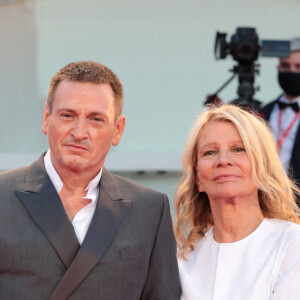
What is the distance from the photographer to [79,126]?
1.72 m

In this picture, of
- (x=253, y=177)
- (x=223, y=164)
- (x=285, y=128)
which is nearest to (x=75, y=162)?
(x=223, y=164)

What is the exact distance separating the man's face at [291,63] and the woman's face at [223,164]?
178 cm

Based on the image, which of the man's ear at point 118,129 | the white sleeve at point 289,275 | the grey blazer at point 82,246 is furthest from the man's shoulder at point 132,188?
the white sleeve at point 289,275

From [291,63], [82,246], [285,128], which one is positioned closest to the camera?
[82,246]

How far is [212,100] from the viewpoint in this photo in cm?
376

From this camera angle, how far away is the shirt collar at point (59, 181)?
1.77 meters

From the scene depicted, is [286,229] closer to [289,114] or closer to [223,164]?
[223,164]

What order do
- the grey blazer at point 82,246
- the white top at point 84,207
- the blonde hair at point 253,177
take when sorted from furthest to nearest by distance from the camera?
the blonde hair at point 253,177
the white top at point 84,207
the grey blazer at point 82,246

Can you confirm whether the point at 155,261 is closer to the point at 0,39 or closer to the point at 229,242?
the point at 229,242

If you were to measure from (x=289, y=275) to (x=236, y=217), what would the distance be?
295 millimetres

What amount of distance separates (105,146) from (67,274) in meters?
0.35

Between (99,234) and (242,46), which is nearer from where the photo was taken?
(99,234)

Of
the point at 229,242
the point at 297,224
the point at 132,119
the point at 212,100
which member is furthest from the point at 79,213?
the point at 132,119

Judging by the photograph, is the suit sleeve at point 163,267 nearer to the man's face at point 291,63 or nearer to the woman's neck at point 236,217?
the woman's neck at point 236,217
